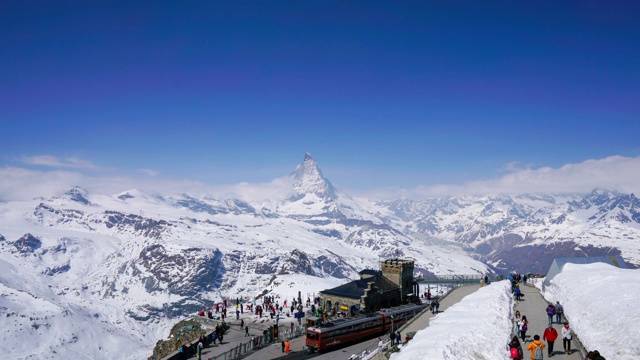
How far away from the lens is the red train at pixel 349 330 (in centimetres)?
4175

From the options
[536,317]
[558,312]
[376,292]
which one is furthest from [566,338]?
[376,292]

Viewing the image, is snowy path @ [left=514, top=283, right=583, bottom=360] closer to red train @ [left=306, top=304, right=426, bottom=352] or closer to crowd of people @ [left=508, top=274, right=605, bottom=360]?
crowd of people @ [left=508, top=274, right=605, bottom=360]

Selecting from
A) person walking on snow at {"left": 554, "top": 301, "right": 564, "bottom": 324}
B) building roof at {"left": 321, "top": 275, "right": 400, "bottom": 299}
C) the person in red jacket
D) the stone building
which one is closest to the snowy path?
person walking on snow at {"left": 554, "top": 301, "right": 564, "bottom": 324}

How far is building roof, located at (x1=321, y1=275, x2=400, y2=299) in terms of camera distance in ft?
196

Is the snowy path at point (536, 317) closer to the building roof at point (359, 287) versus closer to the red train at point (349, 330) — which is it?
the red train at point (349, 330)

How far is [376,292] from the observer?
6022 cm

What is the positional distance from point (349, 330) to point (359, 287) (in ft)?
56.7

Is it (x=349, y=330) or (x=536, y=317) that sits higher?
(x=536, y=317)

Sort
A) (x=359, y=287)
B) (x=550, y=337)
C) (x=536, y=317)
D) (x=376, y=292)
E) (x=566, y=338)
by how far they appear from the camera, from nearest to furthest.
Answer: (x=550, y=337), (x=566, y=338), (x=536, y=317), (x=376, y=292), (x=359, y=287)

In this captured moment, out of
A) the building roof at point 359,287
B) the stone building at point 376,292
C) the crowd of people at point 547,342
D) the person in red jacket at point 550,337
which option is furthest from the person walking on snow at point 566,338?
A: the building roof at point 359,287

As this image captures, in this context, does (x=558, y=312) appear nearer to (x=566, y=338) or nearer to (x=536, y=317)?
(x=536, y=317)

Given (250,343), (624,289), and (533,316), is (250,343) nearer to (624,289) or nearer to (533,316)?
(533,316)

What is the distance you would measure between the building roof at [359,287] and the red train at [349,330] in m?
8.03

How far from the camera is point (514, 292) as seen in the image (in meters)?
47.8
